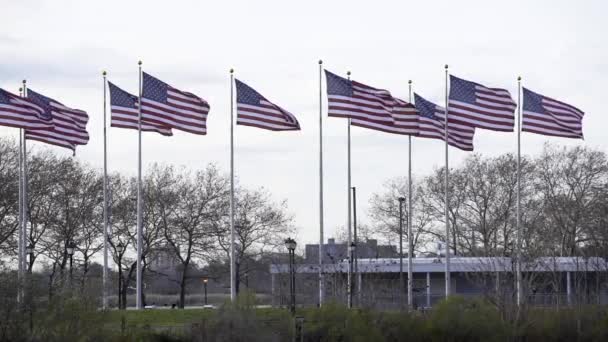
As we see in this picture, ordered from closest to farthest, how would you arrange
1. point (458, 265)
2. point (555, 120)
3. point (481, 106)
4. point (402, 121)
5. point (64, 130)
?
point (64, 130), point (555, 120), point (481, 106), point (402, 121), point (458, 265)

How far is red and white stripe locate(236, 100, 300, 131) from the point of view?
137 feet

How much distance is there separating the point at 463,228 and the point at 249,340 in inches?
2019

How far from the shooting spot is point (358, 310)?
39.7 m

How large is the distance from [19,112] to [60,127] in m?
2.55

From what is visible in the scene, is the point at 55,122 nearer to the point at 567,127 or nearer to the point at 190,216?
the point at 567,127

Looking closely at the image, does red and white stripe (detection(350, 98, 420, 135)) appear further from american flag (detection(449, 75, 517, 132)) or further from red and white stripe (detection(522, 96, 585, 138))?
red and white stripe (detection(522, 96, 585, 138))

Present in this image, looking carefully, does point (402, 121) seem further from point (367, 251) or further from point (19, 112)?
point (367, 251)

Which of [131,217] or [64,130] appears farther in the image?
[131,217]

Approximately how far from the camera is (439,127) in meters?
46.7

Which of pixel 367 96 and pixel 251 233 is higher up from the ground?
pixel 367 96

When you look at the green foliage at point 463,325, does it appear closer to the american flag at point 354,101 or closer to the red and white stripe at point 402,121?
the red and white stripe at point 402,121

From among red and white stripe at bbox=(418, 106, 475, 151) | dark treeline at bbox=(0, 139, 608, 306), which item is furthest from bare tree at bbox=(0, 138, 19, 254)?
red and white stripe at bbox=(418, 106, 475, 151)

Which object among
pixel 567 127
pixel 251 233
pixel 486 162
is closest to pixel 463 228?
pixel 486 162

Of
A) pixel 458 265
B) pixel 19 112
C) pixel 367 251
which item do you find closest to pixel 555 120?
pixel 19 112
